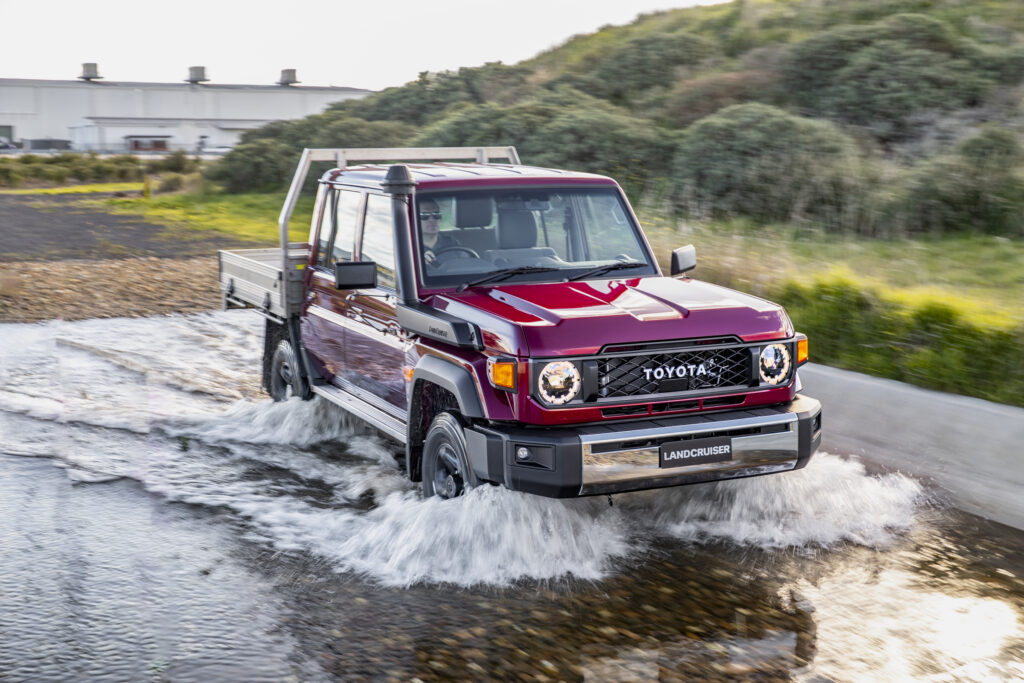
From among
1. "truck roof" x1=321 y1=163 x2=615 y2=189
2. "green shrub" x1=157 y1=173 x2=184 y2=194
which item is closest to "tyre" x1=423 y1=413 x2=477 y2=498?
"truck roof" x1=321 y1=163 x2=615 y2=189

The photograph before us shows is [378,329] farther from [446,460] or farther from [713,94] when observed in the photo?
[713,94]

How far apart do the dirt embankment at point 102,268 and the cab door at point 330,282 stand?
749 centimetres

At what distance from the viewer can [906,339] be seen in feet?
26.0

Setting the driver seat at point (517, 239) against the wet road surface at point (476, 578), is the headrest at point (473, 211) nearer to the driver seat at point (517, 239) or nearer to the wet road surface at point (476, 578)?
the driver seat at point (517, 239)

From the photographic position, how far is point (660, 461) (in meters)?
5.33

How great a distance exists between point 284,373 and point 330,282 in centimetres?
148

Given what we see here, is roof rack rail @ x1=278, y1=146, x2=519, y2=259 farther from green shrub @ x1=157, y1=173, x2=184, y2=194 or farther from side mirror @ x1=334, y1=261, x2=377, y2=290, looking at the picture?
green shrub @ x1=157, y1=173, x2=184, y2=194

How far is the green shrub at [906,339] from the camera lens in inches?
279

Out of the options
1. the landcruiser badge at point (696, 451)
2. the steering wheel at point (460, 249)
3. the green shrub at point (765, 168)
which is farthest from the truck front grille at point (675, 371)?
the green shrub at point (765, 168)

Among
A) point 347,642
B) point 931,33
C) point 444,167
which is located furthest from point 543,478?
point 931,33

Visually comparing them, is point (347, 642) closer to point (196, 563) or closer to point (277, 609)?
point (277, 609)

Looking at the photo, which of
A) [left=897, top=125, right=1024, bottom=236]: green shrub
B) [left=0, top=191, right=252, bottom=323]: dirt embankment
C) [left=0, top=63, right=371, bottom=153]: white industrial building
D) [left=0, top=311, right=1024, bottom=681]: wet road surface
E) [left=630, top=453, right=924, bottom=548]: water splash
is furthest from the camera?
[left=0, top=63, right=371, bottom=153]: white industrial building

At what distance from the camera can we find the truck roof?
670 cm

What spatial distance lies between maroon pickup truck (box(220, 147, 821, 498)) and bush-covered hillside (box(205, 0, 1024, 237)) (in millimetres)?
8676
